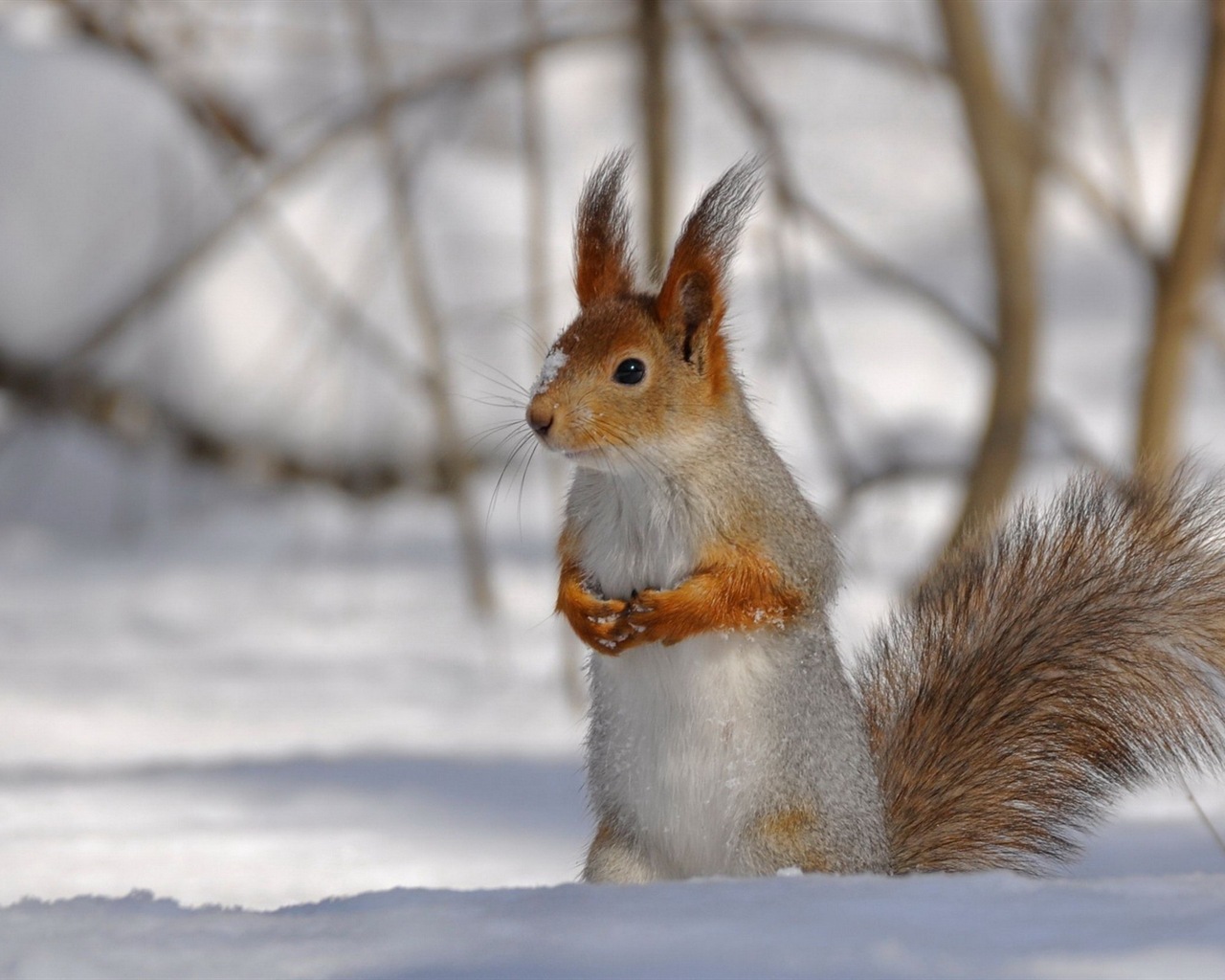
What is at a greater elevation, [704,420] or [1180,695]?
[704,420]

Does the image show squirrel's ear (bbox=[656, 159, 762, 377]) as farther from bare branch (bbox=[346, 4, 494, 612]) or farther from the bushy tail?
bare branch (bbox=[346, 4, 494, 612])

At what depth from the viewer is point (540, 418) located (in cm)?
163

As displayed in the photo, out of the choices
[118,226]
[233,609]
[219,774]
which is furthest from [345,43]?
[219,774]

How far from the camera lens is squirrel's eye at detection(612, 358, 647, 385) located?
1.70m

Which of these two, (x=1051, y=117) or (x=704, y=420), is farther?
(x=1051, y=117)

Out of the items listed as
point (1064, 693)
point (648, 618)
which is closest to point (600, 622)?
point (648, 618)

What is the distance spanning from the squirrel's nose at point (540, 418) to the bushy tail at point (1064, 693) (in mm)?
601

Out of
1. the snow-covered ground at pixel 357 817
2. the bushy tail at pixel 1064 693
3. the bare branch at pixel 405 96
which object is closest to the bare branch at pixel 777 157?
the bare branch at pixel 405 96

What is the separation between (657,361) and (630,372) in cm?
4

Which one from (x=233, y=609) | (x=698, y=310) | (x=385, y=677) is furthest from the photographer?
(x=233, y=609)

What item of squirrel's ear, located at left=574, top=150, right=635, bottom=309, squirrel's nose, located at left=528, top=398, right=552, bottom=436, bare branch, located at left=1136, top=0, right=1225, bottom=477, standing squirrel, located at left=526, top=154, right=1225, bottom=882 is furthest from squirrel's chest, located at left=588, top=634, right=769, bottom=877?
bare branch, located at left=1136, top=0, right=1225, bottom=477

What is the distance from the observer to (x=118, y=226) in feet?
19.4

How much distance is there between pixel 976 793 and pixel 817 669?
303 mm

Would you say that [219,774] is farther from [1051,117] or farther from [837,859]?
[1051,117]
